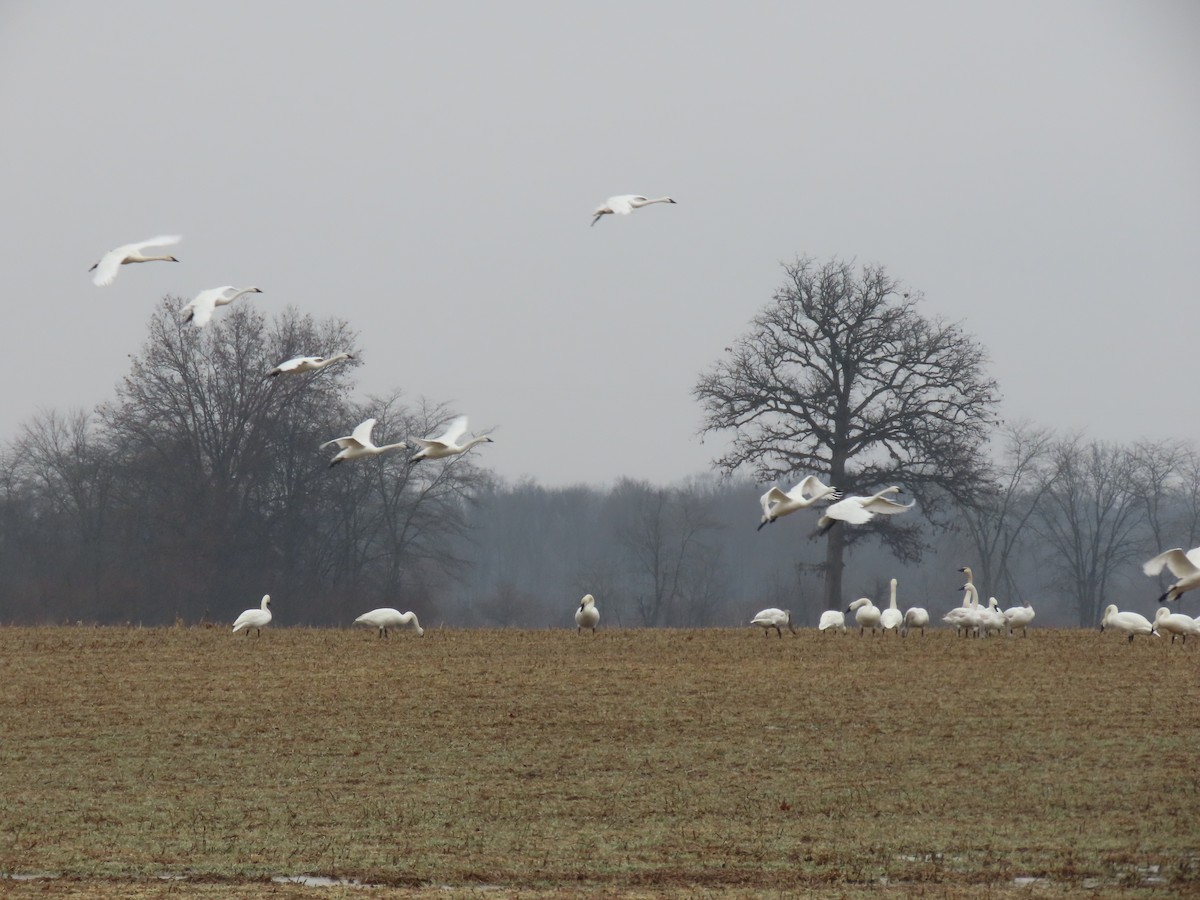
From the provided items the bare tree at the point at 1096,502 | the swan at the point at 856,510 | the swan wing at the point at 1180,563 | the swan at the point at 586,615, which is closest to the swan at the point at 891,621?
the swan at the point at 586,615

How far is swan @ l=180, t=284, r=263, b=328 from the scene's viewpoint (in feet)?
59.6

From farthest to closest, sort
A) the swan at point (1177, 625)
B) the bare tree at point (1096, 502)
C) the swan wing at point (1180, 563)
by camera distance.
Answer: the bare tree at point (1096, 502)
the swan at point (1177, 625)
the swan wing at point (1180, 563)

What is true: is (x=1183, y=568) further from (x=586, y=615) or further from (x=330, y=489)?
(x=330, y=489)

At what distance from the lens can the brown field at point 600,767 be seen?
36.5 ft

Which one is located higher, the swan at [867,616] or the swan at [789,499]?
the swan at [789,499]

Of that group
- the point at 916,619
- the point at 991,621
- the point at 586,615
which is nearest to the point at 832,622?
the point at 916,619

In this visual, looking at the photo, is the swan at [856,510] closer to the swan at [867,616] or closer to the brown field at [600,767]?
the brown field at [600,767]

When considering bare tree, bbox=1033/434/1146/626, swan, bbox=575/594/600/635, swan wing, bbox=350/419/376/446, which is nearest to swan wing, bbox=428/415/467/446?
swan wing, bbox=350/419/376/446

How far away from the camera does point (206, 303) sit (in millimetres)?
18891

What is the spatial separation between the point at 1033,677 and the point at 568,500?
11262cm

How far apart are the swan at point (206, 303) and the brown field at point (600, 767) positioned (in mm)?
4885

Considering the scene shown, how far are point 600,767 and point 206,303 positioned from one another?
7.80 metres

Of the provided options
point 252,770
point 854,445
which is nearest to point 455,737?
point 252,770

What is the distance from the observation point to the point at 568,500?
13338 centimetres
